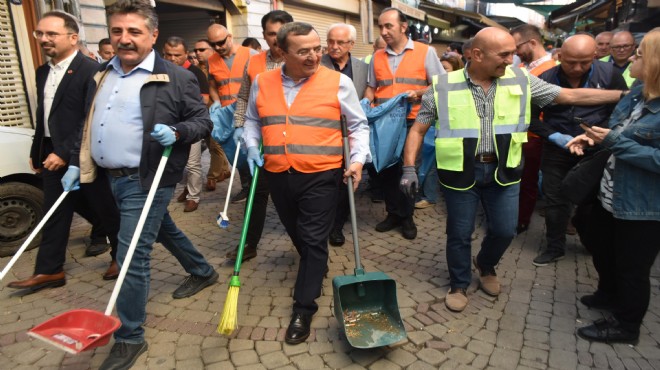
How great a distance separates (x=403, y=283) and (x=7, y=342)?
2.95 m

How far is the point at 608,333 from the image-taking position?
3.04m

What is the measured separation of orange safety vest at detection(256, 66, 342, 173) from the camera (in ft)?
9.94

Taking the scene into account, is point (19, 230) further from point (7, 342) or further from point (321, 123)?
point (321, 123)

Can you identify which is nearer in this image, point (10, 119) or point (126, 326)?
point (126, 326)

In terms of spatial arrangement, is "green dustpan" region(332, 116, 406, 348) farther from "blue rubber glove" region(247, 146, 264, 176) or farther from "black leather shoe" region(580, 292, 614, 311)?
"black leather shoe" region(580, 292, 614, 311)

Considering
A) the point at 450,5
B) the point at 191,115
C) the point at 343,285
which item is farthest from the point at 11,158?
the point at 450,5

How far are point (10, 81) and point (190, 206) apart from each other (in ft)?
A: 8.37

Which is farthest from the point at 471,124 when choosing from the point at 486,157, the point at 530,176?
the point at 530,176

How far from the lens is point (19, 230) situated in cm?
462

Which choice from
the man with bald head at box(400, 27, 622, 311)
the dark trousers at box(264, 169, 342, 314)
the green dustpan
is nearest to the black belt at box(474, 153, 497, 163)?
the man with bald head at box(400, 27, 622, 311)

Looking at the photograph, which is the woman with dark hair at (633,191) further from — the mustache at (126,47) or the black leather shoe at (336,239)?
the mustache at (126,47)

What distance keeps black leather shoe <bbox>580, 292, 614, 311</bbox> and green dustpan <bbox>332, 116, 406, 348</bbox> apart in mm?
1609

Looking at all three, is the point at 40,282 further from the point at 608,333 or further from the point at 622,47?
the point at 622,47

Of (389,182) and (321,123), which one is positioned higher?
(321,123)
